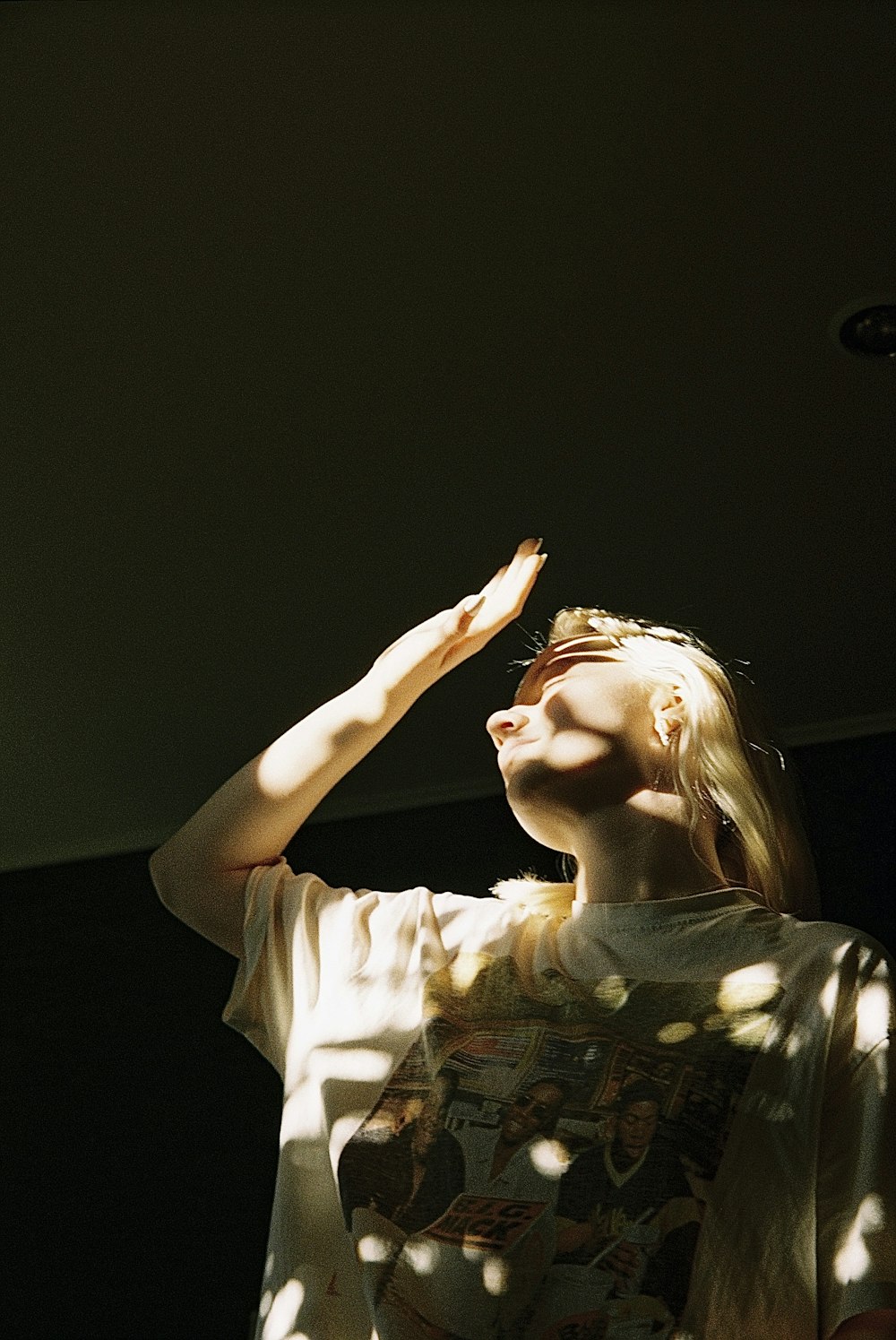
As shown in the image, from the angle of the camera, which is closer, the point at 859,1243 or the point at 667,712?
the point at 859,1243

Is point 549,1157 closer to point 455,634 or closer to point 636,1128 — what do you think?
point 636,1128

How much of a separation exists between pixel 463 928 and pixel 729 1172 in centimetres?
53

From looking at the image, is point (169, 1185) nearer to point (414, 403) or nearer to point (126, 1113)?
point (126, 1113)

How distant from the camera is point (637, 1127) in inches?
62.9

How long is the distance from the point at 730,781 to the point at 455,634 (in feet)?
1.58

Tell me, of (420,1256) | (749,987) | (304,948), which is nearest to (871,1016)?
(749,987)

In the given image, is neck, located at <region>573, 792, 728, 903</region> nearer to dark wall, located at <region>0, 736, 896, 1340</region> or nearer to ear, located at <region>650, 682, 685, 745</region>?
ear, located at <region>650, 682, 685, 745</region>

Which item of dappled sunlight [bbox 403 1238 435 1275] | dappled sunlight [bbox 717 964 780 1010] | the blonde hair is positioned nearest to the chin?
the blonde hair

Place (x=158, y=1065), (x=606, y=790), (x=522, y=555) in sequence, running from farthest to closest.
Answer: (x=158, y=1065) < (x=522, y=555) < (x=606, y=790)

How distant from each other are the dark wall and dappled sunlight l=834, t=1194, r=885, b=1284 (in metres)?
2.64

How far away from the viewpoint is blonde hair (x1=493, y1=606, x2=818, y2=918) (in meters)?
2.02

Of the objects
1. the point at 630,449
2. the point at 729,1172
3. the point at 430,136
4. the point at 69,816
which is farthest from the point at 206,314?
the point at 69,816

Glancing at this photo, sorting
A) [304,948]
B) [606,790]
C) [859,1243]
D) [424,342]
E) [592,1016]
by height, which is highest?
[424,342]

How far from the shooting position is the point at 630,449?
336 centimetres
